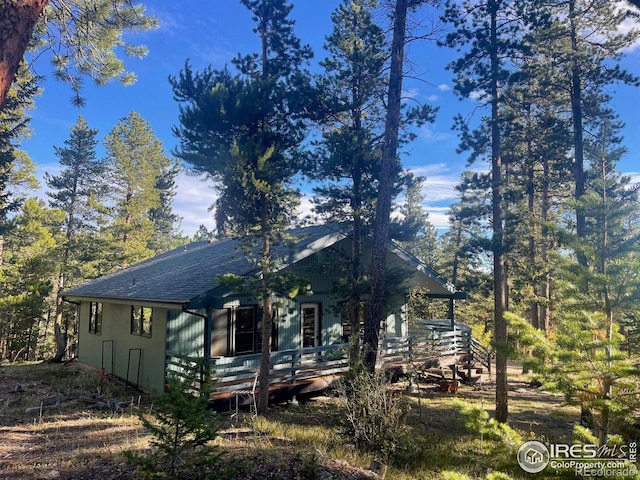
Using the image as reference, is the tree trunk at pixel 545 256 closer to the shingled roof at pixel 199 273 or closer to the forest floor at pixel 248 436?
the shingled roof at pixel 199 273

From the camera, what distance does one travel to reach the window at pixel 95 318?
15447 mm

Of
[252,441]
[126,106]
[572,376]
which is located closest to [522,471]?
[572,376]

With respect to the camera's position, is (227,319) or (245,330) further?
(245,330)

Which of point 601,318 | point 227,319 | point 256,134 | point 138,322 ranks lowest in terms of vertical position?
point 138,322

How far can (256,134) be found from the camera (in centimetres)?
922

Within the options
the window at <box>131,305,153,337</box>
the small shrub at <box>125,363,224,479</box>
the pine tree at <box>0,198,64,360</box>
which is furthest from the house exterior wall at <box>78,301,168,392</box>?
the small shrub at <box>125,363,224,479</box>

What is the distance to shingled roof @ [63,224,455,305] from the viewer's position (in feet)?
33.6

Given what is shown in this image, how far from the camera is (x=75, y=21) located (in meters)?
6.84

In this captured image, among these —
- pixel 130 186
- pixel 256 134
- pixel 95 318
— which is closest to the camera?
pixel 256 134

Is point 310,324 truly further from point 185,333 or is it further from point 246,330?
point 185,333

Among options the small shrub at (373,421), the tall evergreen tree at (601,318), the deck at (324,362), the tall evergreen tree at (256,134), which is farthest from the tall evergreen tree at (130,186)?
the tall evergreen tree at (601,318)

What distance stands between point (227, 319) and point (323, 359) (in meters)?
3.47

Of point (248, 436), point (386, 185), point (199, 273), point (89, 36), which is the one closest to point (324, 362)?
point (199, 273)

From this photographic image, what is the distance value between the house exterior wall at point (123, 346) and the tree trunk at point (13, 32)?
293 inches
